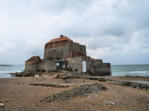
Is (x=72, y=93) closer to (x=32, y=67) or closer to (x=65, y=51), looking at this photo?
(x=65, y=51)

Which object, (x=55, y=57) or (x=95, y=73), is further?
(x=55, y=57)

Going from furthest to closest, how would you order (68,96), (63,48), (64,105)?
(63,48)
(68,96)
(64,105)

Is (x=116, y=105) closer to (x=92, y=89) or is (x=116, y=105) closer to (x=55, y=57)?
(x=92, y=89)

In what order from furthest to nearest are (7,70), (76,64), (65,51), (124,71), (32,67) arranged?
(7,70), (124,71), (65,51), (32,67), (76,64)

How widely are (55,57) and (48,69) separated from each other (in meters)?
10.4

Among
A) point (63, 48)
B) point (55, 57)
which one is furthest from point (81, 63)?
point (55, 57)

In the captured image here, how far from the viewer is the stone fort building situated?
33.6 m

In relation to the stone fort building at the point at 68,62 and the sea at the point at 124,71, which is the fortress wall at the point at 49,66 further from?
the sea at the point at 124,71

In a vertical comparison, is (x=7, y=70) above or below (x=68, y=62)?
below

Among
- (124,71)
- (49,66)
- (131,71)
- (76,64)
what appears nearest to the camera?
(76,64)

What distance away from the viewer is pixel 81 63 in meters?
32.3

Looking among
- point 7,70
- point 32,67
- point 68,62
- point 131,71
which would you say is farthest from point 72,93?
point 7,70

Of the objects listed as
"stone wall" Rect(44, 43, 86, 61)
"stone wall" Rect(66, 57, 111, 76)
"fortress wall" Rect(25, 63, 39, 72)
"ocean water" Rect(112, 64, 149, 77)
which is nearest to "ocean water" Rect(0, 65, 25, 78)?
"fortress wall" Rect(25, 63, 39, 72)

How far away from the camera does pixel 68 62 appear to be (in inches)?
1427
